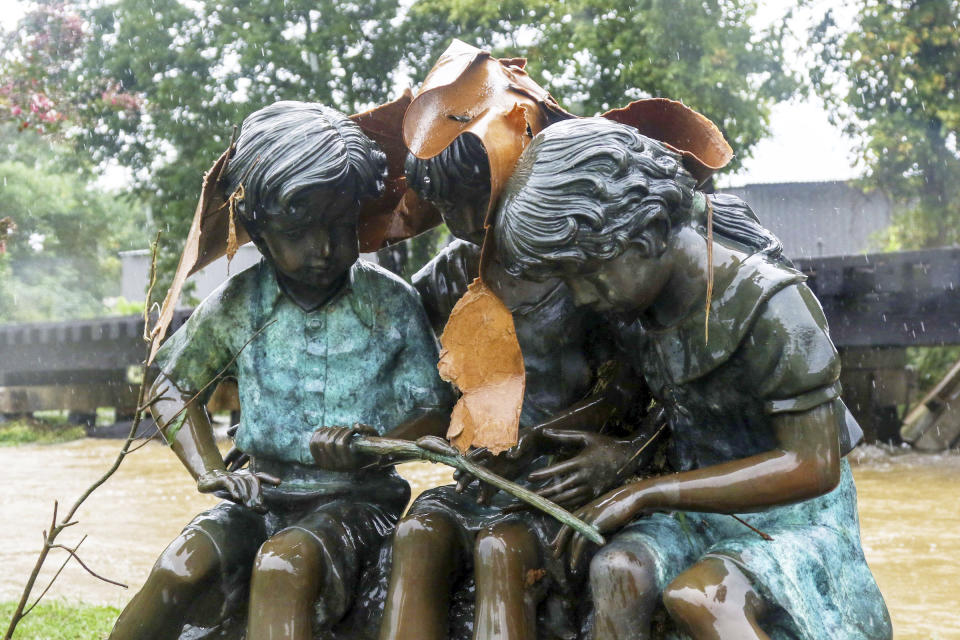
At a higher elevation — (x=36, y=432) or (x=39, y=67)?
(x=39, y=67)

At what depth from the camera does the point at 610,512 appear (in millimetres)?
2129

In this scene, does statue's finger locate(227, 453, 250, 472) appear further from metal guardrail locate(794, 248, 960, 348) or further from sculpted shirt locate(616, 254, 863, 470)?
metal guardrail locate(794, 248, 960, 348)

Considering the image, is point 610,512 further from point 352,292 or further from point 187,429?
point 187,429

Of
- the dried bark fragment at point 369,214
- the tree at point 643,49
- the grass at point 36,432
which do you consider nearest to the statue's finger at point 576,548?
the dried bark fragment at point 369,214

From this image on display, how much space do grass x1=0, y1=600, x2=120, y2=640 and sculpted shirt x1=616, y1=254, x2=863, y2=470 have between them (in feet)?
9.76

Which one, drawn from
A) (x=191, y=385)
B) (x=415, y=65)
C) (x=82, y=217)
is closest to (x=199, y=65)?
(x=415, y=65)

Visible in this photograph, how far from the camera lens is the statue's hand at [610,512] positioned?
6.97ft

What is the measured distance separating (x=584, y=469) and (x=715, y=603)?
0.45 m

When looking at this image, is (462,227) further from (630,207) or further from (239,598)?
(239,598)

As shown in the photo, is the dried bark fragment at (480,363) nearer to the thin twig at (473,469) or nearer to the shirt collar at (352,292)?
the thin twig at (473,469)

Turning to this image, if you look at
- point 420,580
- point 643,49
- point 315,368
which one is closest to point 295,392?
point 315,368

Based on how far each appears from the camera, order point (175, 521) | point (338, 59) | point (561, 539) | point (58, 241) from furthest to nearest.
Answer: point (58, 241) < point (338, 59) < point (175, 521) < point (561, 539)

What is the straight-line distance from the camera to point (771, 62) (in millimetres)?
13617

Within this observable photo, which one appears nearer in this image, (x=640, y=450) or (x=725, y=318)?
(x=725, y=318)
